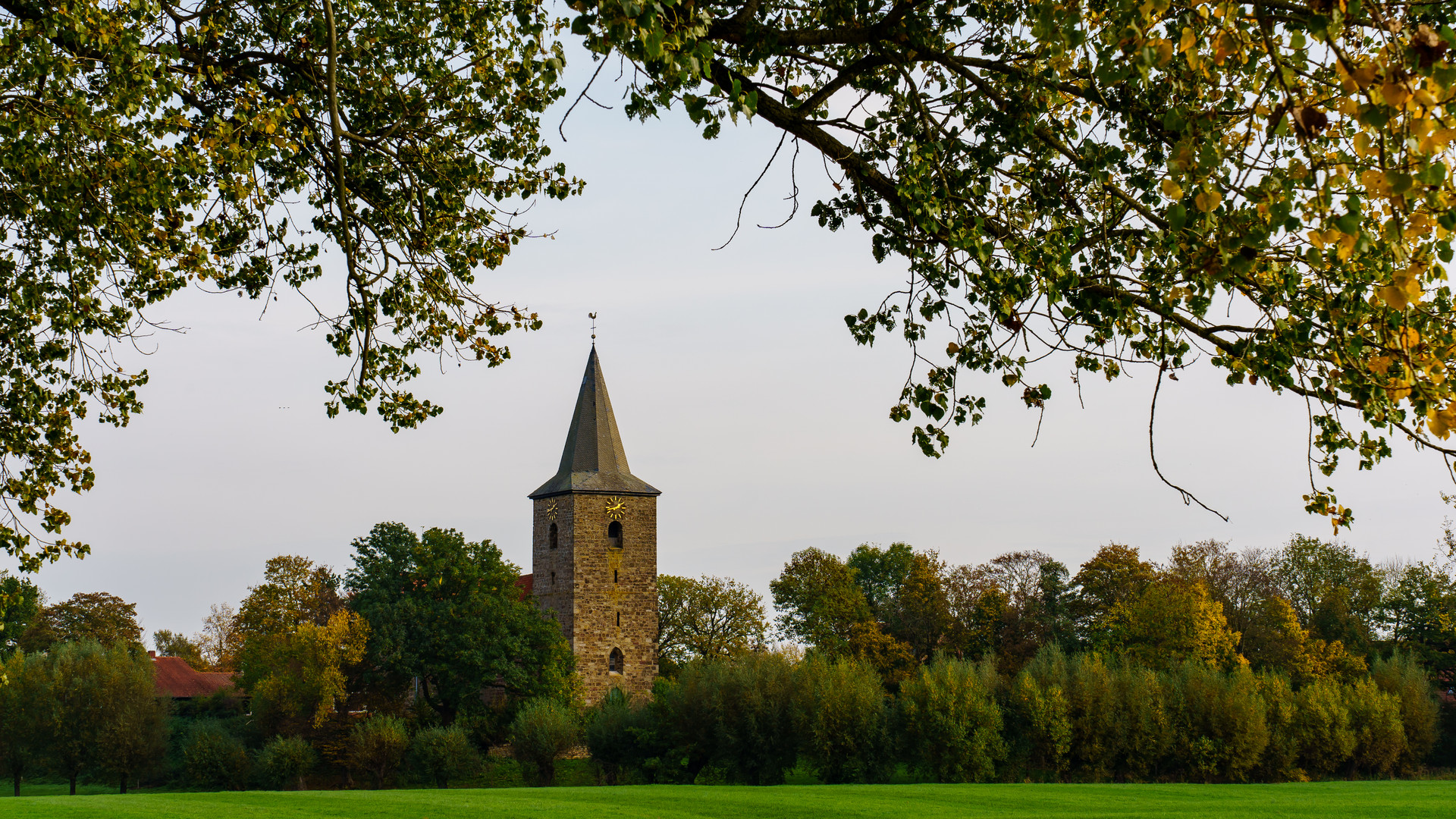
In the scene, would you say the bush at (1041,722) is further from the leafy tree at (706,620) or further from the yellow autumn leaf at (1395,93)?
the yellow autumn leaf at (1395,93)

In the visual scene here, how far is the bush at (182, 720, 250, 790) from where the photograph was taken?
3856cm

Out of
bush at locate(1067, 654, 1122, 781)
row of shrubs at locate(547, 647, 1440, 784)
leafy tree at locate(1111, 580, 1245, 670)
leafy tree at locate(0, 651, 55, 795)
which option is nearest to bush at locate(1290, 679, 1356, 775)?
row of shrubs at locate(547, 647, 1440, 784)

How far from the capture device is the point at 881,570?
62250 millimetres

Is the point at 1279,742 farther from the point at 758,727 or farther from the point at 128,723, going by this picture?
the point at 128,723

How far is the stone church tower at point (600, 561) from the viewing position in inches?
2044

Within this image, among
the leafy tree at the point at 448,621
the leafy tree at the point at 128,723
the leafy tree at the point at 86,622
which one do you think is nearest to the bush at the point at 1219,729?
the leafy tree at the point at 448,621

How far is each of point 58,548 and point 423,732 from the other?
103ft

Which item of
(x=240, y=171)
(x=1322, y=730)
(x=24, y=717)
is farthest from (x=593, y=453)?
(x=240, y=171)

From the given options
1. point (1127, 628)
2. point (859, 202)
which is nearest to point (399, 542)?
point (1127, 628)

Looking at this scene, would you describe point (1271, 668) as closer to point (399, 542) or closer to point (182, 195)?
point (399, 542)

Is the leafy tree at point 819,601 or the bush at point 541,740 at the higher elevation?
the leafy tree at point 819,601

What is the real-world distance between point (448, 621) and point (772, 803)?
75.0ft

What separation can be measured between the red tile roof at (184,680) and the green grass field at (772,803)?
33225mm

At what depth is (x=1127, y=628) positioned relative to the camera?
148 ft
